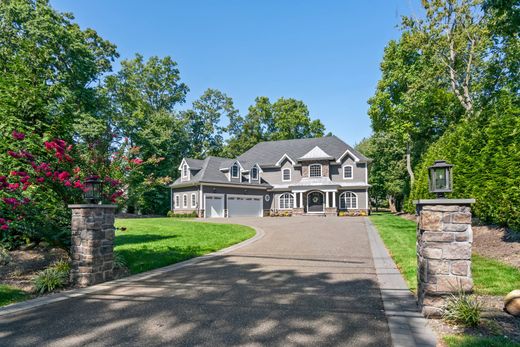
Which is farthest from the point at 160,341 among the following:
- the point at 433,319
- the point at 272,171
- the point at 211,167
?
the point at 272,171

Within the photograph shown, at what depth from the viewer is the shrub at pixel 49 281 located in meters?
6.22

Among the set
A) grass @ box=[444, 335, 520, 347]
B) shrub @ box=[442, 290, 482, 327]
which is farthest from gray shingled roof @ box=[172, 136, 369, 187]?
grass @ box=[444, 335, 520, 347]

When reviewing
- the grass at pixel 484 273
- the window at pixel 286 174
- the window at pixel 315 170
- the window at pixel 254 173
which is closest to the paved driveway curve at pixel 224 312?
the grass at pixel 484 273

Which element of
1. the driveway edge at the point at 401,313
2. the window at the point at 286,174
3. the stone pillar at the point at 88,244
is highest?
the window at the point at 286,174

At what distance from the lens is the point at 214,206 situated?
32000mm

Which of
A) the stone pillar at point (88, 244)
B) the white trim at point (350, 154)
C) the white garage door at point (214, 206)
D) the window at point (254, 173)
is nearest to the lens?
the stone pillar at point (88, 244)

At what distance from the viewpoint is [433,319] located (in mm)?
4371

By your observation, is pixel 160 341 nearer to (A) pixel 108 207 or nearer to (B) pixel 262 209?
(A) pixel 108 207

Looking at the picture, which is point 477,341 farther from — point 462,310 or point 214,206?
point 214,206

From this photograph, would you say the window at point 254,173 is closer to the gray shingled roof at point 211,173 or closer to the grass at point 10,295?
the gray shingled roof at point 211,173

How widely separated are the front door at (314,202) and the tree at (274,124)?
2067 centimetres

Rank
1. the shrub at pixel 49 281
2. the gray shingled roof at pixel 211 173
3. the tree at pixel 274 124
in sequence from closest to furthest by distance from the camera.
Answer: the shrub at pixel 49 281, the gray shingled roof at pixel 211 173, the tree at pixel 274 124

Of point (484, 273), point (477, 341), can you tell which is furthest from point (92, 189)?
point (484, 273)

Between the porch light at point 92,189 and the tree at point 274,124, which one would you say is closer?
the porch light at point 92,189
